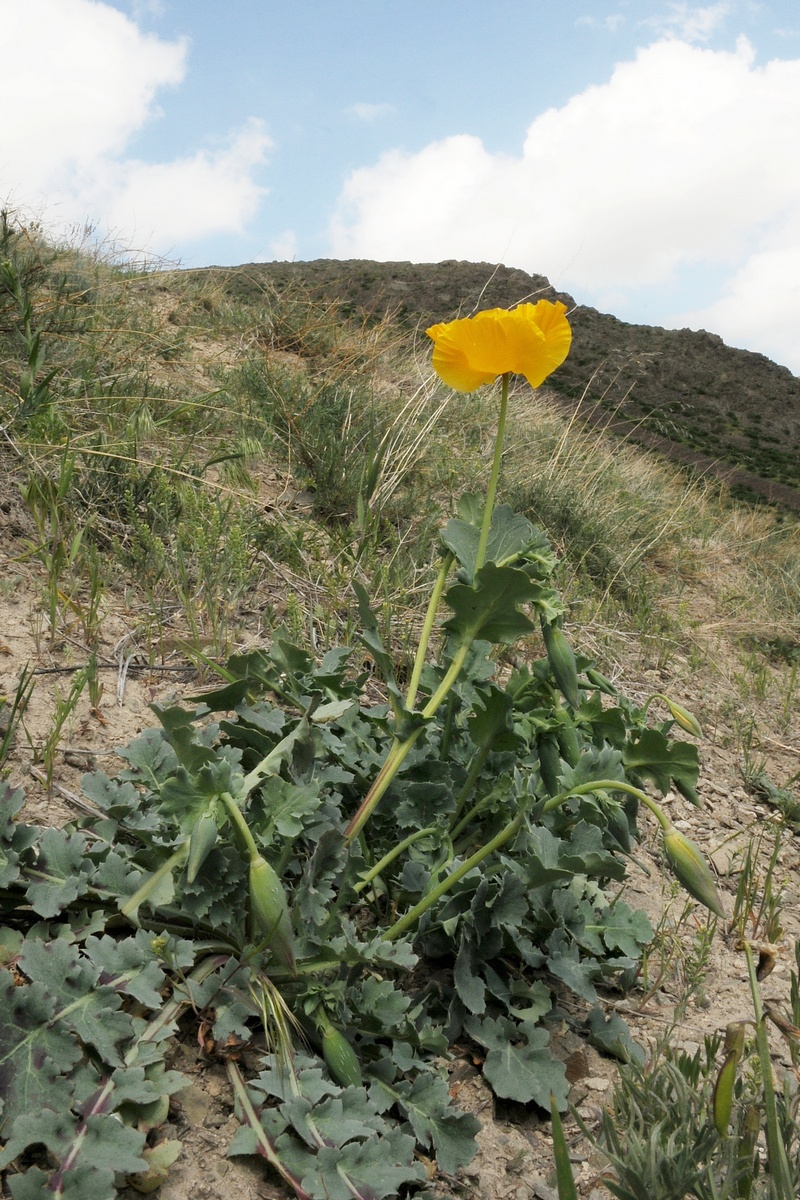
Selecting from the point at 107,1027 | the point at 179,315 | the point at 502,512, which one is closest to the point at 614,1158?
the point at 107,1027

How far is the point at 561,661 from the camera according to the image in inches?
55.4

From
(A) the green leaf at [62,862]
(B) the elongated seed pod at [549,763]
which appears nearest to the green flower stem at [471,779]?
(B) the elongated seed pod at [549,763]

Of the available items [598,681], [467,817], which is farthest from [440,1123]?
[598,681]

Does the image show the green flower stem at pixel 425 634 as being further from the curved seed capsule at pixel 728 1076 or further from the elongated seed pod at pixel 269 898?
the curved seed capsule at pixel 728 1076

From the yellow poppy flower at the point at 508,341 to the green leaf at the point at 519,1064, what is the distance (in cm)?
113

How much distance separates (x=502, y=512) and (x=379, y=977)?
88cm

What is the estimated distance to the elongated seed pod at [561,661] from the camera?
1.39 metres

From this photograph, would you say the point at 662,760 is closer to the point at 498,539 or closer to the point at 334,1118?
the point at 498,539

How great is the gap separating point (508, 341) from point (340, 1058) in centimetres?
119

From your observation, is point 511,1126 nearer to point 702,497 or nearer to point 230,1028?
point 230,1028

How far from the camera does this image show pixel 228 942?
1.34m

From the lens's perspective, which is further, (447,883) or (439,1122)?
(447,883)

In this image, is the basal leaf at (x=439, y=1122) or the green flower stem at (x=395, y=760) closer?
the basal leaf at (x=439, y=1122)

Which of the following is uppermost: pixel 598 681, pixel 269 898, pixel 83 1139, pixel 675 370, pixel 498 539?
pixel 675 370
